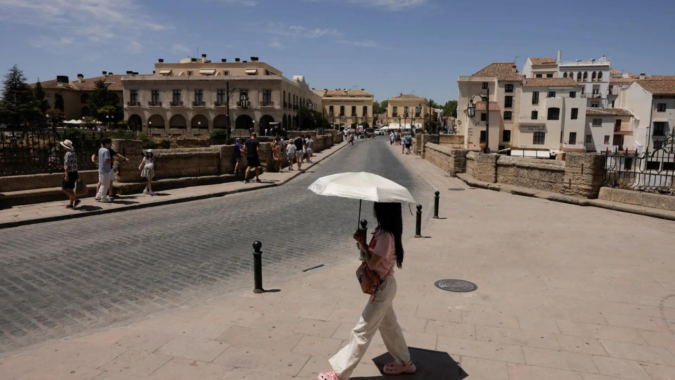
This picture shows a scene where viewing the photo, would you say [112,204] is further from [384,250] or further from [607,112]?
[607,112]

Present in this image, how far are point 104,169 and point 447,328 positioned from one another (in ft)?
34.6

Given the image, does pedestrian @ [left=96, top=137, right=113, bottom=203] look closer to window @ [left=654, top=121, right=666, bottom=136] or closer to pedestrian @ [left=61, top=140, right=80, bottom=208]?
pedestrian @ [left=61, top=140, right=80, bottom=208]

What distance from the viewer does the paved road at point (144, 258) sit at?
5555 millimetres

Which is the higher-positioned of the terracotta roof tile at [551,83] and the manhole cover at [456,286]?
the terracotta roof tile at [551,83]

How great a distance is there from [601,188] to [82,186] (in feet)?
47.1

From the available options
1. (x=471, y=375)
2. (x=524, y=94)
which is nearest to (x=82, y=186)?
(x=471, y=375)

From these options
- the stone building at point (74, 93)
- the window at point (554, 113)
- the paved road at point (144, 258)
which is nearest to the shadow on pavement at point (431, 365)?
the paved road at point (144, 258)

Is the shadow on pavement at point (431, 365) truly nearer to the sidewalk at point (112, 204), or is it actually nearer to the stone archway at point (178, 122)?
the sidewalk at point (112, 204)

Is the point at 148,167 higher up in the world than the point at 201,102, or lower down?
lower down

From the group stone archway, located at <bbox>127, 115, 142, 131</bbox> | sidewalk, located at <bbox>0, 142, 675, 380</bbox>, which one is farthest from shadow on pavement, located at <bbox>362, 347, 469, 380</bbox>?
stone archway, located at <bbox>127, 115, 142, 131</bbox>

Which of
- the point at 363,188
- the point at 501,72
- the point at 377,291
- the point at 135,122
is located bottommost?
the point at 377,291

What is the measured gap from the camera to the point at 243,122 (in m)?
64.9

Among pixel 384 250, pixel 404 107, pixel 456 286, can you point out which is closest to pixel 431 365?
pixel 384 250

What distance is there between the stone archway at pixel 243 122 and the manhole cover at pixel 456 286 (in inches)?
2334
